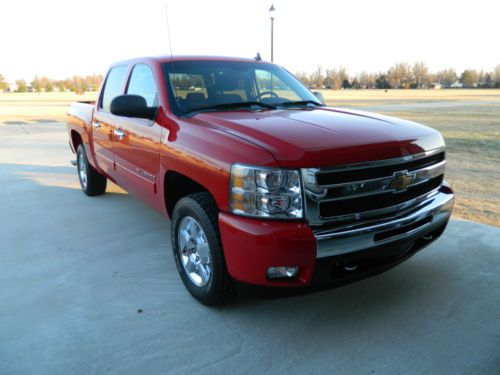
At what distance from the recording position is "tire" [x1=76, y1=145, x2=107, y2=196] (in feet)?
19.0

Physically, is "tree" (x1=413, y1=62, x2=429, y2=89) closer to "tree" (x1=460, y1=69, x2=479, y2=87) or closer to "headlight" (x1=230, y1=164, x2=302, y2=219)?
"tree" (x1=460, y1=69, x2=479, y2=87)

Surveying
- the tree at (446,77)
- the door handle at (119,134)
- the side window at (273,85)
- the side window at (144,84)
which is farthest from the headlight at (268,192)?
the tree at (446,77)

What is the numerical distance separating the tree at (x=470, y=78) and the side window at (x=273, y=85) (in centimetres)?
12013

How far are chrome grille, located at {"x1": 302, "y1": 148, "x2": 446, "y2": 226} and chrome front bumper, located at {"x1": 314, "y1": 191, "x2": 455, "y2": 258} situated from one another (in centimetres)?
6

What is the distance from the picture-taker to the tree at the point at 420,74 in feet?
366

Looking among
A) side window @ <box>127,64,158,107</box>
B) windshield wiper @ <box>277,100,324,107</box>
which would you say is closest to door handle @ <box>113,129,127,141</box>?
side window @ <box>127,64,158,107</box>

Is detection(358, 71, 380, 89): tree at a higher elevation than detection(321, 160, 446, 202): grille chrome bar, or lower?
lower

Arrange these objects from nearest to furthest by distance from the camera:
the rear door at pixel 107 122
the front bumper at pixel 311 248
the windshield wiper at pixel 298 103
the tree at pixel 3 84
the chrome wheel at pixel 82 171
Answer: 1. the front bumper at pixel 311 248
2. the windshield wiper at pixel 298 103
3. the rear door at pixel 107 122
4. the chrome wheel at pixel 82 171
5. the tree at pixel 3 84

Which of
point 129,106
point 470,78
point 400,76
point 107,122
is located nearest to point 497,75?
point 470,78

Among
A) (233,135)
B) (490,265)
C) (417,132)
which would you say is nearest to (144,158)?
(233,135)

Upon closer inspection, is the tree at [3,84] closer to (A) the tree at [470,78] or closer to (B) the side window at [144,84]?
(B) the side window at [144,84]

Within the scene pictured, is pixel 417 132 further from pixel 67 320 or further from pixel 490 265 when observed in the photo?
pixel 67 320

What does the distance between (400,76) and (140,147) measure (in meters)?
120

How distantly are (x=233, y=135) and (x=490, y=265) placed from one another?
2.61 metres
